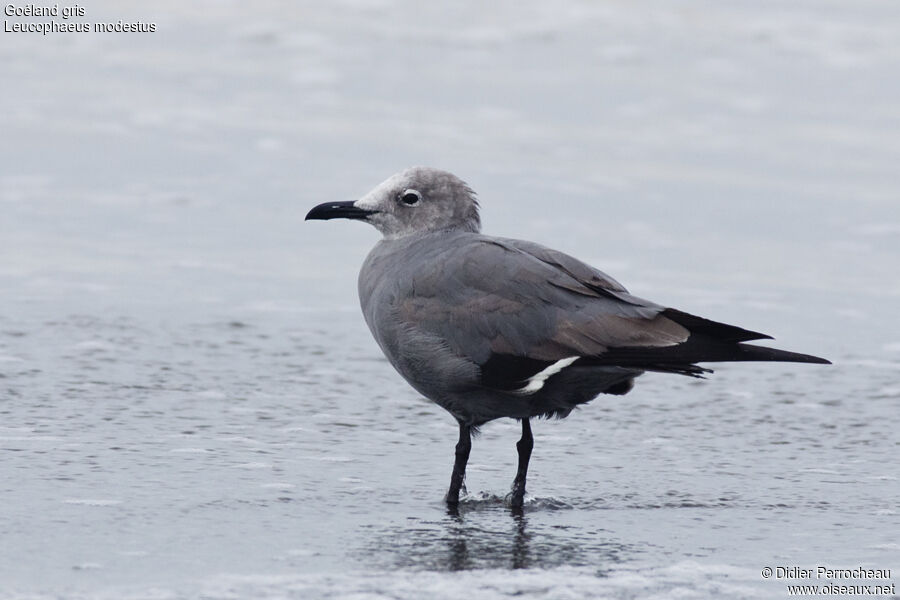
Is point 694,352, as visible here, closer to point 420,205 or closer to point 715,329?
point 715,329

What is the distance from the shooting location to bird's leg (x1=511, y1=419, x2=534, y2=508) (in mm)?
5855

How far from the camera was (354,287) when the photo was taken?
9.11m

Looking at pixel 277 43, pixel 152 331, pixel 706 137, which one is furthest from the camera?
pixel 277 43

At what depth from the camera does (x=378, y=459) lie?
20.7 ft

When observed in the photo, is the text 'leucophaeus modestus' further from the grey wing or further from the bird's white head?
the bird's white head

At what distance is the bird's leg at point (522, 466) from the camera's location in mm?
5855

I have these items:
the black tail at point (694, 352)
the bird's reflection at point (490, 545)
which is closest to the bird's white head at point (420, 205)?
the black tail at point (694, 352)

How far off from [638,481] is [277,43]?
9.15 meters

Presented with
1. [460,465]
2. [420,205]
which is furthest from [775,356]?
[420,205]

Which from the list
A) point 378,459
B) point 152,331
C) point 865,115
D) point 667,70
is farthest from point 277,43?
point 378,459

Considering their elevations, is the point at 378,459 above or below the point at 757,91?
below

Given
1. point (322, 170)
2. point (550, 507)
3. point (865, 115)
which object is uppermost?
point (865, 115)

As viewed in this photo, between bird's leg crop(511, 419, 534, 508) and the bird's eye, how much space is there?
1048 millimetres

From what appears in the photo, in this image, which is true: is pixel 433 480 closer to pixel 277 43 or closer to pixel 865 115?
pixel 865 115
